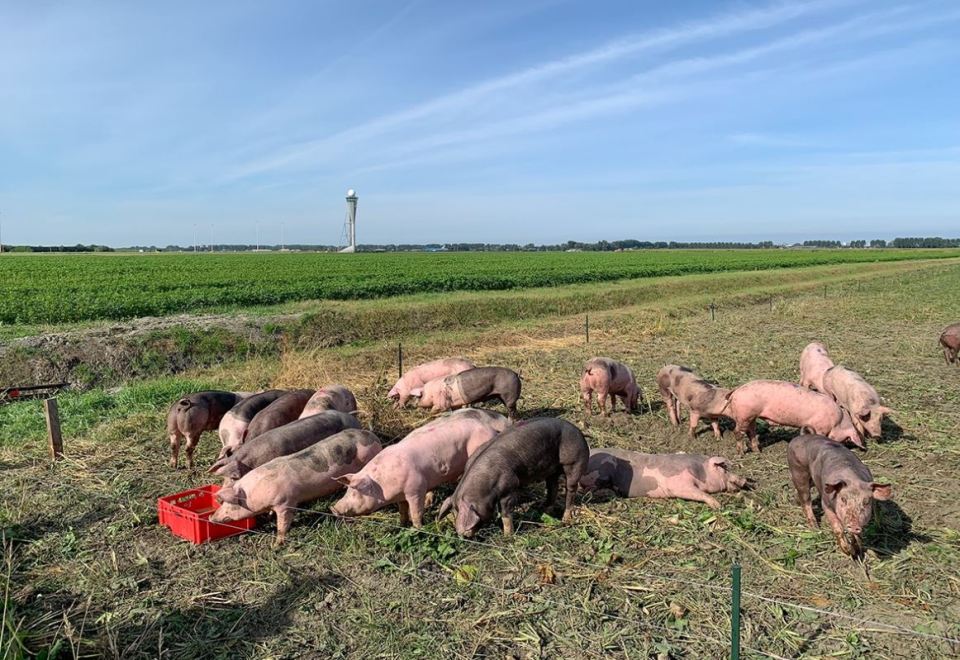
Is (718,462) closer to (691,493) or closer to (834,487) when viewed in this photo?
(691,493)

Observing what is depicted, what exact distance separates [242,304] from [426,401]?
58.7 feet

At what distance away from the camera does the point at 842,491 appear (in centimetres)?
604

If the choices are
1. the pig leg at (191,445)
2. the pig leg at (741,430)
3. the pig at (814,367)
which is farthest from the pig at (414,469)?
the pig at (814,367)

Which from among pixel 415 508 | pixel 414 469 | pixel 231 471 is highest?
pixel 414 469

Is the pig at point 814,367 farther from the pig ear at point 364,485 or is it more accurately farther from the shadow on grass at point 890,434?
the pig ear at point 364,485

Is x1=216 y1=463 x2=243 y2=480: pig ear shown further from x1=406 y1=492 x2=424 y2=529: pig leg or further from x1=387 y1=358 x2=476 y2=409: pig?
Answer: x1=387 y1=358 x2=476 y2=409: pig

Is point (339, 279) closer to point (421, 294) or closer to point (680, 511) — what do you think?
point (421, 294)

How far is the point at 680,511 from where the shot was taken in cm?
706

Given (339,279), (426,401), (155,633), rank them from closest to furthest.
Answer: (155,633) < (426,401) < (339,279)

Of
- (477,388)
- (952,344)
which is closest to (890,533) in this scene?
(477,388)

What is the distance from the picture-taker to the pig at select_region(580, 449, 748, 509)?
736cm

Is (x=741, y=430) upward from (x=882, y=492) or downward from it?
downward

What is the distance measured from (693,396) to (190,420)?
684 cm

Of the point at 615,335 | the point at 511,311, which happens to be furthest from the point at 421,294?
the point at 615,335
